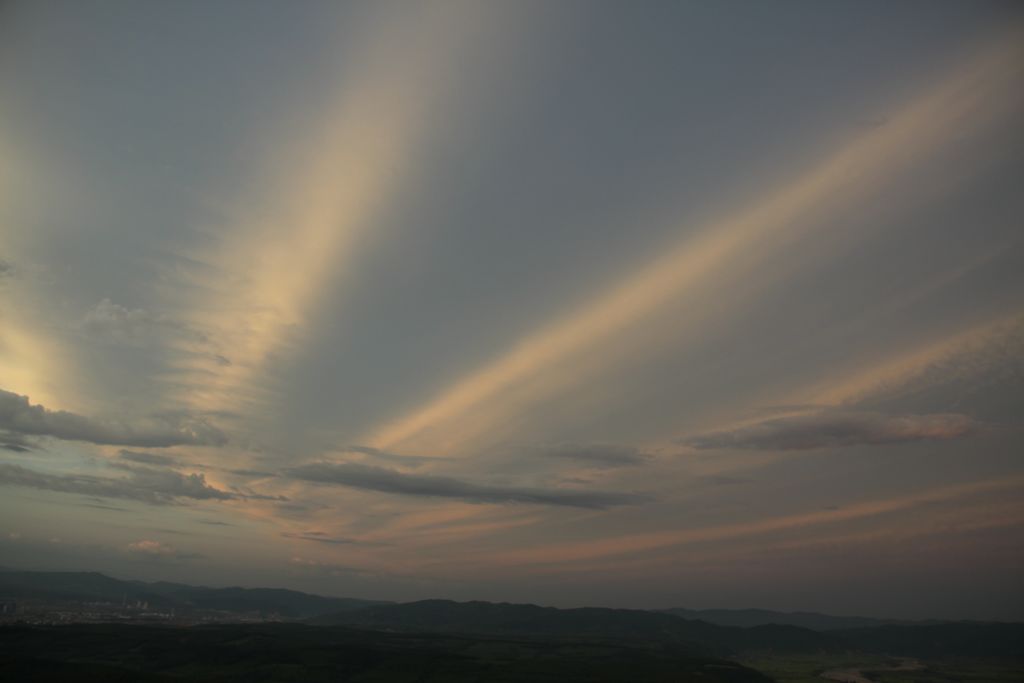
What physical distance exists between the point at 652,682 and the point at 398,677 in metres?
89.1

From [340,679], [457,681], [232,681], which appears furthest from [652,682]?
[232,681]

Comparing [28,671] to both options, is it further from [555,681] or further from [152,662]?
[555,681]

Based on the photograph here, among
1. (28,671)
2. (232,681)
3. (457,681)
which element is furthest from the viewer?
(457,681)

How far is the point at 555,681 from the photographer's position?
198 metres

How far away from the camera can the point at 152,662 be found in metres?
197

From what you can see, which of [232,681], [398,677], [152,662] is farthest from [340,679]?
[152,662]

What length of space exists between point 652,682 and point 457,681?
6775 cm

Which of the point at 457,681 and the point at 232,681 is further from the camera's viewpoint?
the point at 457,681

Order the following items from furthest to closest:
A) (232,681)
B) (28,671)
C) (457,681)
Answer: (457,681) → (232,681) → (28,671)

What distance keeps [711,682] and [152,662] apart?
200 metres

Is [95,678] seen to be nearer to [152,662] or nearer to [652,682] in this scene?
[152,662]

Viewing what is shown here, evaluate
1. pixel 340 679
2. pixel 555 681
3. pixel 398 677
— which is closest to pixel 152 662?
pixel 340 679

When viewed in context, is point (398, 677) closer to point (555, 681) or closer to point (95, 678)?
point (555, 681)

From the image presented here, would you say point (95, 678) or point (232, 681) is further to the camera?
point (232, 681)
